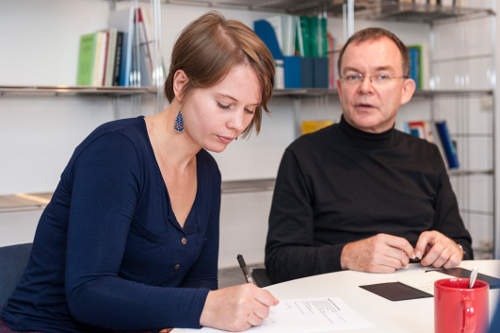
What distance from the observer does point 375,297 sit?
1.16 m

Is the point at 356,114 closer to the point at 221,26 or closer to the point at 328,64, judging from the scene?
the point at 221,26

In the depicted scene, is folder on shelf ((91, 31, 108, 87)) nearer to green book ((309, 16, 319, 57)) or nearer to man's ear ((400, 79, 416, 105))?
green book ((309, 16, 319, 57))

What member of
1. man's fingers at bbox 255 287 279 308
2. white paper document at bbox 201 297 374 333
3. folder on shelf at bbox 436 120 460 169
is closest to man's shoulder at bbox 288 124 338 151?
white paper document at bbox 201 297 374 333

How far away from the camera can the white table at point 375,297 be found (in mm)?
985

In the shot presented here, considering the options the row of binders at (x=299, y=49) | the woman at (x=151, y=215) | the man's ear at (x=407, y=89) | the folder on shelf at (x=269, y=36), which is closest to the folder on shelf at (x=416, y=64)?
the row of binders at (x=299, y=49)

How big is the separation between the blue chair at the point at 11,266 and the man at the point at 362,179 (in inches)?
29.3

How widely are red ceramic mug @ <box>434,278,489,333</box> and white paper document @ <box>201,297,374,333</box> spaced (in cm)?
17

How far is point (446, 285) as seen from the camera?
34.8 inches

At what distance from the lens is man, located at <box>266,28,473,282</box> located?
67.8 inches

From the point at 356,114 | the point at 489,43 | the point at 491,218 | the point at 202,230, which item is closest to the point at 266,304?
the point at 202,230

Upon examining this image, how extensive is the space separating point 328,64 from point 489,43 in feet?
4.97

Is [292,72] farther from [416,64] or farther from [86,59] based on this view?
[86,59]

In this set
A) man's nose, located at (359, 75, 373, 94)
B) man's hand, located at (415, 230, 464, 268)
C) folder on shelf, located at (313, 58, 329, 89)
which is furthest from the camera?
folder on shelf, located at (313, 58, 329, 89)

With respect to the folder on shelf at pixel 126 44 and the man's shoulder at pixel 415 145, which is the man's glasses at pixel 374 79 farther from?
the folder on shelf at pixel 126 44
